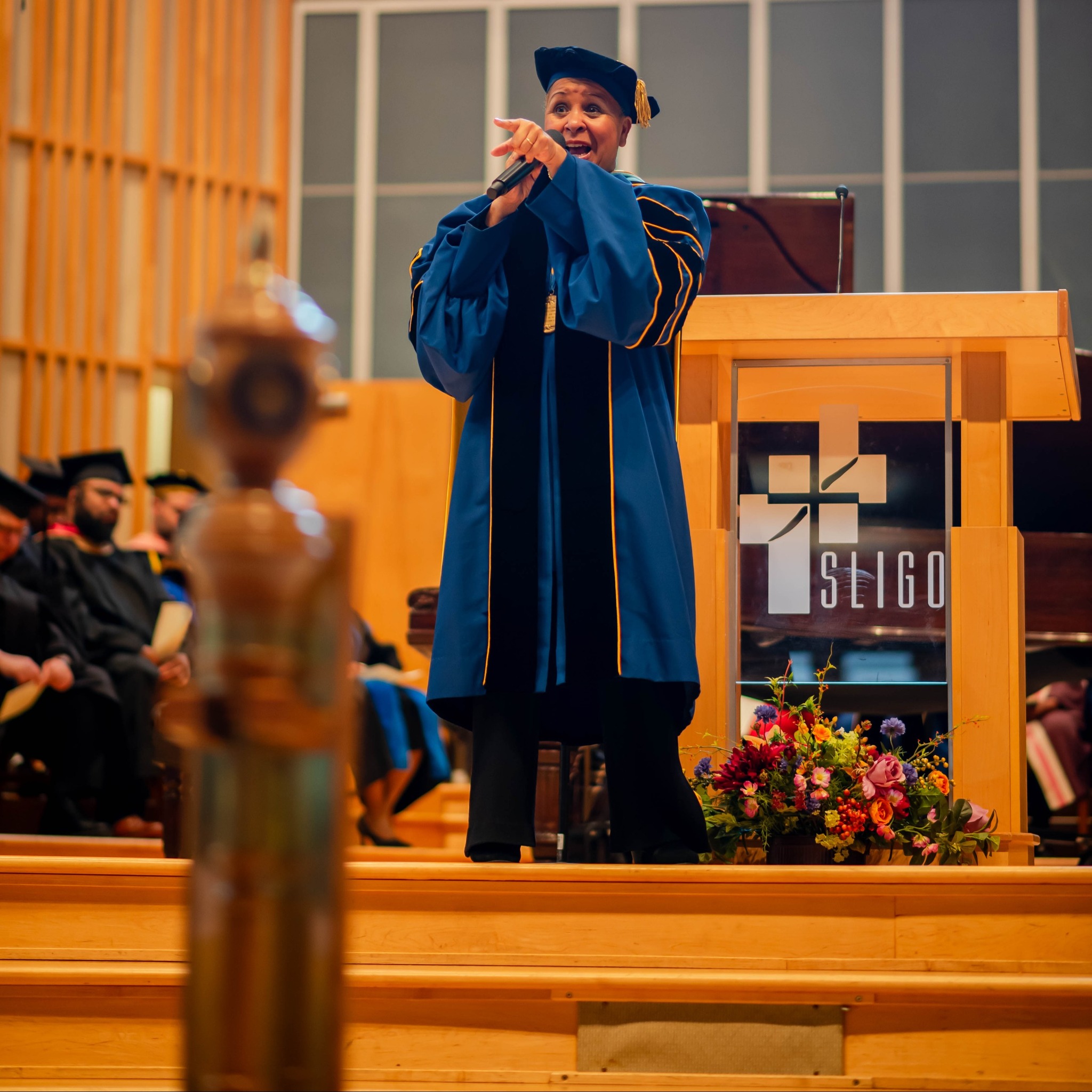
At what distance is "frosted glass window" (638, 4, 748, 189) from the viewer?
9.56 metres

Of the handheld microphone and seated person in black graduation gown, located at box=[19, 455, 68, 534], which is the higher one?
the handheld microphone

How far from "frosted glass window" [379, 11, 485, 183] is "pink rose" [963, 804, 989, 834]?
7.59 meters

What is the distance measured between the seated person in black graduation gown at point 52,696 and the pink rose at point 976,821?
3145 millimetres

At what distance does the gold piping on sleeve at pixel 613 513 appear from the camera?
2.71m

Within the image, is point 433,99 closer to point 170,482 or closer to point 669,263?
point 170,482

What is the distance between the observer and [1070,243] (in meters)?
9.11

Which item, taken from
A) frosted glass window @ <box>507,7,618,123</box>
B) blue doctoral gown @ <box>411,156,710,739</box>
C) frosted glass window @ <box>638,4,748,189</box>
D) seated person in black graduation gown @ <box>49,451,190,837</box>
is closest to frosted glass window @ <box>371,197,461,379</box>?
frosted glass window @ <box>507,7,618,123</box>

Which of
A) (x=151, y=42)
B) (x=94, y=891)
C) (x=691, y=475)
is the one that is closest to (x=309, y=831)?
(x=94, y=891)

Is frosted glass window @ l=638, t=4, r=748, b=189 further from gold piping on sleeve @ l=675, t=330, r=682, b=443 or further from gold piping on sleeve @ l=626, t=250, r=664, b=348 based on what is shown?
gold piping on sleeve @ l=626, t=250, r=664, b=348

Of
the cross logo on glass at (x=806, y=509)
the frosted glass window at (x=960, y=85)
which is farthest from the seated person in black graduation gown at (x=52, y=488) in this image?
the frosted glass window at (x=960, y=85)

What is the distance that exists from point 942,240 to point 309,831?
8.97 metres

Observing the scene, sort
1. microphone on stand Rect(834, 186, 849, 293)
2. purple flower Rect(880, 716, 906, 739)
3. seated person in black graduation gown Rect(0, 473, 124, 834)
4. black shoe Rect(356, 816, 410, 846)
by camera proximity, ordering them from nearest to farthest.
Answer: purple flower Rect(880, 716, 906, 739) < microphone on stand Rect(834, 186, 849, 293) < seated person in black graduation gown Rect(0, 473, 124, 834) < black shoe Rect(356, 816, 410, 846)

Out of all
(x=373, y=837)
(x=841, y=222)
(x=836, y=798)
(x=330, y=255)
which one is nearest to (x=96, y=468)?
(x=373, y=837)

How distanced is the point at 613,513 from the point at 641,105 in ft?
2.81
